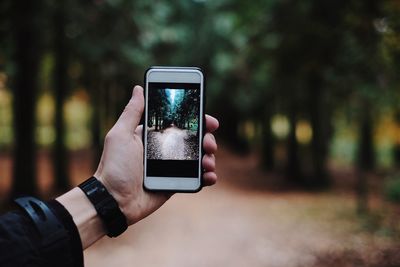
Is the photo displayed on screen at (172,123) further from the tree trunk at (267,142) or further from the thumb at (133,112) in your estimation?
the tree trunk at (267,142)

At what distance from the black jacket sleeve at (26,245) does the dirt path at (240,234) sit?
799cm

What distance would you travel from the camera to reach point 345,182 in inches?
944

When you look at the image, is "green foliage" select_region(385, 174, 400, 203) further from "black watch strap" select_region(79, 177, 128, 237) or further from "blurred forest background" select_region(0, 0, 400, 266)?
"black watch strap" select_region(79, 177, 128, 237)

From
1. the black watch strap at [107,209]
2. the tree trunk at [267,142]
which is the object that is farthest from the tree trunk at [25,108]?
the tree trunk at [267,142]

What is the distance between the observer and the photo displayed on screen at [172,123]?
2.66 m

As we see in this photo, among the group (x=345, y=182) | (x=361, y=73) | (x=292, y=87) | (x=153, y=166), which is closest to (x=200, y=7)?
(x=292, y=87)

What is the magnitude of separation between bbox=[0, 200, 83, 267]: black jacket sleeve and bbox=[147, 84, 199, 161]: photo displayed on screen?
828mm

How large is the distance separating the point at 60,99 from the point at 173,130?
16279mm

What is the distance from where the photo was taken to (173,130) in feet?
8.78

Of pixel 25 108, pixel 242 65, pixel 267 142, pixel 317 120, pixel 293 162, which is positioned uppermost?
pixel 242 65

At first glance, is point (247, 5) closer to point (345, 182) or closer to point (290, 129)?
point (290, 129)

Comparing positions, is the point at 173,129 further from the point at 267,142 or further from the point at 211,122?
the point at 267,142

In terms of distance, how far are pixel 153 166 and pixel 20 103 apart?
1367 centimetres

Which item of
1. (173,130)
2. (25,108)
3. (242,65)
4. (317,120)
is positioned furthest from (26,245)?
(242,65)
